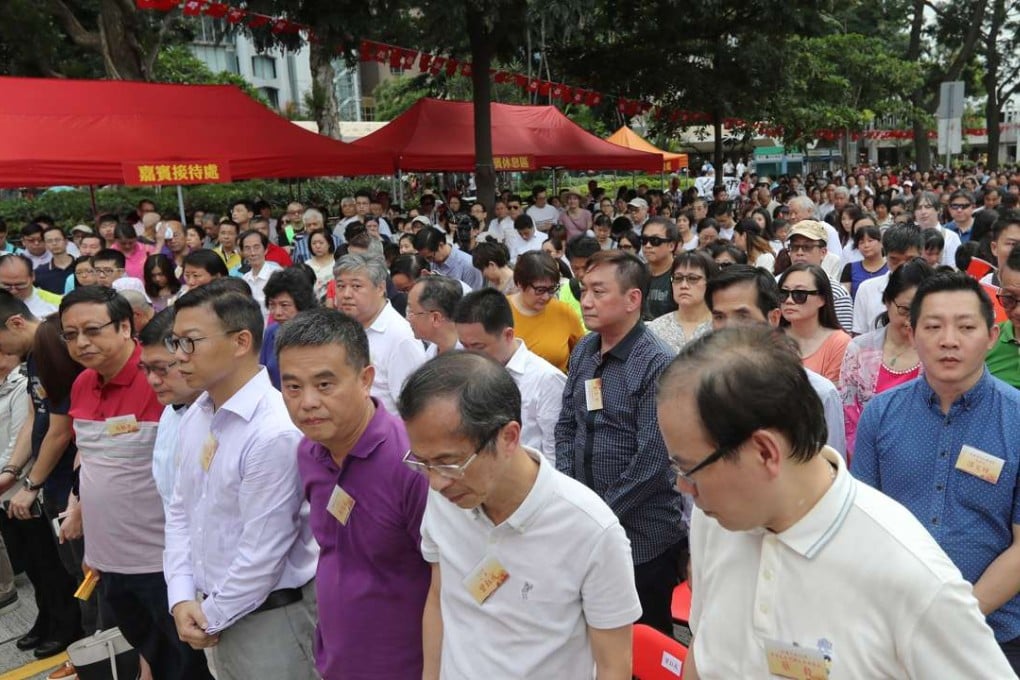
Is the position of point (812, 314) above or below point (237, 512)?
above

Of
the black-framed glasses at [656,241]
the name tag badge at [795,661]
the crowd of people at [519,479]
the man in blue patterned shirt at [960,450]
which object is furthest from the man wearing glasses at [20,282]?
the name tag badge at [795,661]

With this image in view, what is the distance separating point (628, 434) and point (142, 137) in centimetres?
834

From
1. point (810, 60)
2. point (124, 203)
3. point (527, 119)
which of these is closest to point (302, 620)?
point (527, 119)

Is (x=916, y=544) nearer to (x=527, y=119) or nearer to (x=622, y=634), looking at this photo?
(x=622, y=634)

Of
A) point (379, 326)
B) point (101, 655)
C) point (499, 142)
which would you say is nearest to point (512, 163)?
point (499, 142)

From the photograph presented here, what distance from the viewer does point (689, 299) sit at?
4250mm

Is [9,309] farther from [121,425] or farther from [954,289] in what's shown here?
[954,289]

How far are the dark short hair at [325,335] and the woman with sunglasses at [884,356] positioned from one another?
2.02 meters

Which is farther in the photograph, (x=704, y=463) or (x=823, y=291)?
(x=823, y=291)

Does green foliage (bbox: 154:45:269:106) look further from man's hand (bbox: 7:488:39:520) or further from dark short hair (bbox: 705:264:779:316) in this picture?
dark short hair (bbox: 705:264:779:316)

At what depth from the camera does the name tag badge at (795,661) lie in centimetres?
132

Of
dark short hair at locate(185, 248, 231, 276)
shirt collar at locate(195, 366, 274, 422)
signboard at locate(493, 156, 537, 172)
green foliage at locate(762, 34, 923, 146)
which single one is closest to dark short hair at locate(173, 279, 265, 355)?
shirt collar at locate(195, 366, 274, 422)

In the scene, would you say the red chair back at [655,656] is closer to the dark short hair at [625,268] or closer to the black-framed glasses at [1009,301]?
the dark short hair at [625,268]

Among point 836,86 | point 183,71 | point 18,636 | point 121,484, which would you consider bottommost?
point 18,636
